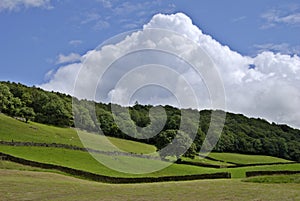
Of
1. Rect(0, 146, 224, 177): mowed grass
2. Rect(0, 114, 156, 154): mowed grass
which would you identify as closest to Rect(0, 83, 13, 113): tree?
Rect(0, 114, 156, 154): mowed grass

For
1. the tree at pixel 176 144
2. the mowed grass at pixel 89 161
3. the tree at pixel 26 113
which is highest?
the tree at pixel 26 113

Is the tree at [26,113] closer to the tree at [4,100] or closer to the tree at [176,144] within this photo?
the tree at [4,100]

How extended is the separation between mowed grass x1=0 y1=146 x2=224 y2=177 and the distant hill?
20.8 metres

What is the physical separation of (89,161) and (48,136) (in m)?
35.8

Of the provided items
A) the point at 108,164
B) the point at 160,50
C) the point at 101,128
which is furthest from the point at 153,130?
the point at 160,50

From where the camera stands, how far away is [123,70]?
4219 centimetres

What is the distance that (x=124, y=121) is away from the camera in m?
123

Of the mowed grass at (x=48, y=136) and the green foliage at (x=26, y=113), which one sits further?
the green foliage at (x=26, y=113)

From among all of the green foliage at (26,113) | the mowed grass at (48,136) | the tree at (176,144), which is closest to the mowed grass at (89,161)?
the mowed grass at (48,136)

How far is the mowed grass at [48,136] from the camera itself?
90.3m

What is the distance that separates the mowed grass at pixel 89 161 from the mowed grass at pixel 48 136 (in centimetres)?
1358

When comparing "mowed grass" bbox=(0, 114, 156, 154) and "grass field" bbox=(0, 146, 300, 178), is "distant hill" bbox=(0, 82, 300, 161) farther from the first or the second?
"grass field" bbox=(0, 146, 300, 178)

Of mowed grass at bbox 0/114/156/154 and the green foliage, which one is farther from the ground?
the green foliage

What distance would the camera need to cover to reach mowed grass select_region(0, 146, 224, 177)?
211ft
